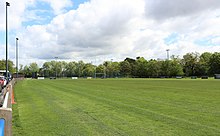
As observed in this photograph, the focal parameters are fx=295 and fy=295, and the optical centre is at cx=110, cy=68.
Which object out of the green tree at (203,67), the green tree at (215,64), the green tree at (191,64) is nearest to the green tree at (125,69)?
the green tree at (191,64)

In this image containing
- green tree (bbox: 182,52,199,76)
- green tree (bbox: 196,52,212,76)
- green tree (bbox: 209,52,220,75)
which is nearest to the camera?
green tree (bbox: 209,52,220,75)

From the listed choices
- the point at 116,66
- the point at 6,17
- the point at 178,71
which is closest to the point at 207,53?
the point at 178,71

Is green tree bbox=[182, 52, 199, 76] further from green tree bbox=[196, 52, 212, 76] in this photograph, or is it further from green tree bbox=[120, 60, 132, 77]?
green tree bbox=[120, 60, 132, 77]

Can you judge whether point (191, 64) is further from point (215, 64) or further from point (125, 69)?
point (125, 69)

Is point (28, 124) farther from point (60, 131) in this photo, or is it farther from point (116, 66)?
point (116, 66)

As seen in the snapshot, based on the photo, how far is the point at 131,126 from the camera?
980cm

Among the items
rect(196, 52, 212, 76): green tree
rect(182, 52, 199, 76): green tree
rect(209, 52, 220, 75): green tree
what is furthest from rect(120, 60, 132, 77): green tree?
rect(209, 52, 220, 75): green tree

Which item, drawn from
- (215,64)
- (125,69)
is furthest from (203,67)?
(125,69)

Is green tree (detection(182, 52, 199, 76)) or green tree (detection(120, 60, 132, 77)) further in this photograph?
green tree (detection(120, 60, 132, 77))

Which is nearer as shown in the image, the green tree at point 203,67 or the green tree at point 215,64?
the green tree at point 215,64

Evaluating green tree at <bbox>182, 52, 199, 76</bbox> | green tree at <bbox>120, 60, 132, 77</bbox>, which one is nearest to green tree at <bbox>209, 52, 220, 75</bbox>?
green tree at <bbox>182, 52, 199, 76</bbox>

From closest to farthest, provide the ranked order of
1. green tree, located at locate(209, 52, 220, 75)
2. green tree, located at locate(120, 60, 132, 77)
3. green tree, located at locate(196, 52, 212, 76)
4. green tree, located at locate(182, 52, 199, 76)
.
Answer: green tree, located at locate(209, 52, 220, 75) → green tree, located at locate(196, 52, 212, 76) → green tree, located at locate(182, 52, 199, 76) → green tree, located at locate(120, 60, 132, 77)

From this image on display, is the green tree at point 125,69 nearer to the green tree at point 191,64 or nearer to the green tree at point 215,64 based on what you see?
the green tree at point 191,64

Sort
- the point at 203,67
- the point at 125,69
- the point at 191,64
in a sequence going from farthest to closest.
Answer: the point at 125,69 → the point at 191,64 → the point at 203,67
